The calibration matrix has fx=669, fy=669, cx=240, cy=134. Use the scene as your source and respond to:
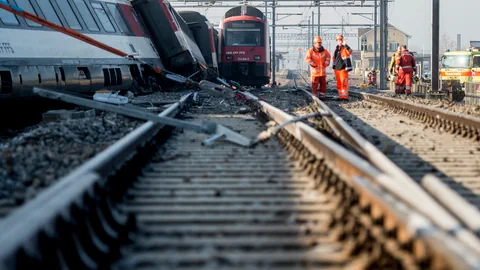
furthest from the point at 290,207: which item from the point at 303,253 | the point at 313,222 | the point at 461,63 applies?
the point at 461,63

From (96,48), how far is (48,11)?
5.29 feet

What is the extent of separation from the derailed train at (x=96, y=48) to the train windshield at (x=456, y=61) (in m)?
14.4

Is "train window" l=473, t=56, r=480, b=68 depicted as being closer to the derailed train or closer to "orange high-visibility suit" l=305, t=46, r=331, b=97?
the derailed train

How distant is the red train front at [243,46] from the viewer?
89.4 feet

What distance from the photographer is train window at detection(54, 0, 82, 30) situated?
45.9 feet

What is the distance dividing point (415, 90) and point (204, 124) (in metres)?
17.9

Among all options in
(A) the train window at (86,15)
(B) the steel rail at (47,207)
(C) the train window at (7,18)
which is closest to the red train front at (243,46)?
(A) the train window at (86,15)

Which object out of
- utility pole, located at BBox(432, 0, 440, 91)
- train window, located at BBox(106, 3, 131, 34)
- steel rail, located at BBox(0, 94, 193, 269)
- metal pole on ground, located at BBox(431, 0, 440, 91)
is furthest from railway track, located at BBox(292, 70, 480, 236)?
A: utility pole, located at BBox(432, 0, 440, 91)

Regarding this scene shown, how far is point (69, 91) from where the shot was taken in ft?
41.0

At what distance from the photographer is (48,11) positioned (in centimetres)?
1320

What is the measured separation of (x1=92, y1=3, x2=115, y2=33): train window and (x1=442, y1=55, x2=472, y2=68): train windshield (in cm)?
2145

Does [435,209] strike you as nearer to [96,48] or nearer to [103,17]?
[96,48]

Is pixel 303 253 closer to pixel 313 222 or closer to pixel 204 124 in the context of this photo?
pixel 313 222

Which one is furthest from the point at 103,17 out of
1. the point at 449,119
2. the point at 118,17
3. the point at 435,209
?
the point at 435,209
